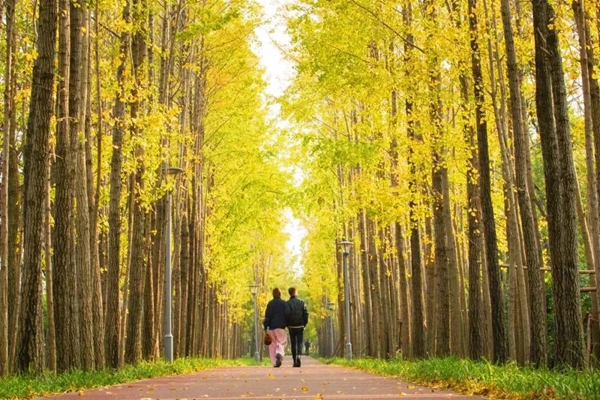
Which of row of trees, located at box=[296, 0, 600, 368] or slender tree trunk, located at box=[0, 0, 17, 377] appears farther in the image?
slender tree trunk, located at box=[0, 0, 17, 377]

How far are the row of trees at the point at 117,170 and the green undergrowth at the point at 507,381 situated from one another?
5938mm

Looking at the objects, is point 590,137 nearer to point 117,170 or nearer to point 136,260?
point 117,170

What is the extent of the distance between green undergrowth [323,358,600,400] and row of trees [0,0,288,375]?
234 inches

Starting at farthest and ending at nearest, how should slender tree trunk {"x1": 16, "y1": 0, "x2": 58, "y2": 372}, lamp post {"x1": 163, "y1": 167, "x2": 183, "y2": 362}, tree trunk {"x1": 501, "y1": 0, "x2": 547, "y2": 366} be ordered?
lamp post {"x1": 163, "y1": 167, "x2": 183, "y2": 362}, tree trunk {"x1": 501, "y1": 0, "x2": 547, "y2": 366}, slender tree trunk {"x1": 16, "y1": 0, "x2": 58, "y2": 372}

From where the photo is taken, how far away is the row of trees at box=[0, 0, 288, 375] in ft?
42.5

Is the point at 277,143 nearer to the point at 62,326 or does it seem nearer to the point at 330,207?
the point at 330,207

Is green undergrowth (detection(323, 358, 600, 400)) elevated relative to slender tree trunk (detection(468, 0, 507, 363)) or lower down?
lower down

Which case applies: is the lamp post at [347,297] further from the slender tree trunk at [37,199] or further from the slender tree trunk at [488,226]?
the slender tree trunk at [37,199]

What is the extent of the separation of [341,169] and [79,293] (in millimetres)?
23041

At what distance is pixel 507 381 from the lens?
33.0ft

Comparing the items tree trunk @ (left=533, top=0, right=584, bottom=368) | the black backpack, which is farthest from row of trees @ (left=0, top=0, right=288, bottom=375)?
tree trunk @ (left=533, top=0, right=584, bottom=368)

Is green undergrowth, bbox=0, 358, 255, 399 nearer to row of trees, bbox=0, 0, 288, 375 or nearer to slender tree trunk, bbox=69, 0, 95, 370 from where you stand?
row of trees, bbox=0, 0, 288, 375

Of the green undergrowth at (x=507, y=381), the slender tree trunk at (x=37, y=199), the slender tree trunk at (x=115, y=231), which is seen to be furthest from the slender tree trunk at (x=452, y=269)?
the slender tree trunk at (x=37, y=199)

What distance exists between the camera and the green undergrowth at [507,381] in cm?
804
